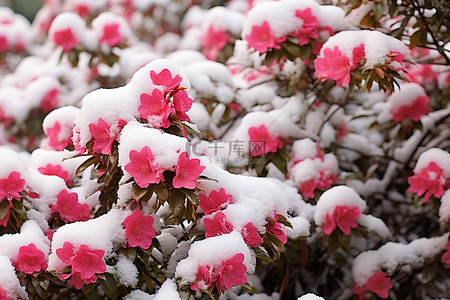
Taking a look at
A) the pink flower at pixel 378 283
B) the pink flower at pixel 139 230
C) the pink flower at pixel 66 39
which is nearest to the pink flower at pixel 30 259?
the pink flower at pixel 139 230

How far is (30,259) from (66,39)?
53.6 inches

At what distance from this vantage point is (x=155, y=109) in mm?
1283

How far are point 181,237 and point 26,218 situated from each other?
17.8 inches

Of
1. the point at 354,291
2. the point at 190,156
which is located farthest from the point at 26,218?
the point at 354,291

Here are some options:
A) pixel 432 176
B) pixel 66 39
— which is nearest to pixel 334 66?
pixel 432 176

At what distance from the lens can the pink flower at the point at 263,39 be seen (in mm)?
1723

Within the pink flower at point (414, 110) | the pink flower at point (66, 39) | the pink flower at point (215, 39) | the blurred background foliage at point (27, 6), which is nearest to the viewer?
the pink flower at point (414, 110)

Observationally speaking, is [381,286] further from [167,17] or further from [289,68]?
[167,17]

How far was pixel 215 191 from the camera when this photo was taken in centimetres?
132

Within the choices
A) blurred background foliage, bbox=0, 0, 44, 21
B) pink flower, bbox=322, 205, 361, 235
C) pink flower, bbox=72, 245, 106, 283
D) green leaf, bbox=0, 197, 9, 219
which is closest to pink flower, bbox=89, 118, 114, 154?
pink flower, bbox=72, 245, 106, 283

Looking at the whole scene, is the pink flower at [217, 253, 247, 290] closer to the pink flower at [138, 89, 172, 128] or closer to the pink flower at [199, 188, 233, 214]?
the pink flower at [199, 188, 233, 214]

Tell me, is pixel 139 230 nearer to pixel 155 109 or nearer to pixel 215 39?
pixel 155 109

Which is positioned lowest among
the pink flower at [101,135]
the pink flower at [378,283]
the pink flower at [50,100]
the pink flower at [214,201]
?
the pink flower at [378,283]

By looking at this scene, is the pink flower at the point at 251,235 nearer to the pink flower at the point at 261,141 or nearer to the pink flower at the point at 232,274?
the pink flower at the point at 232,274
